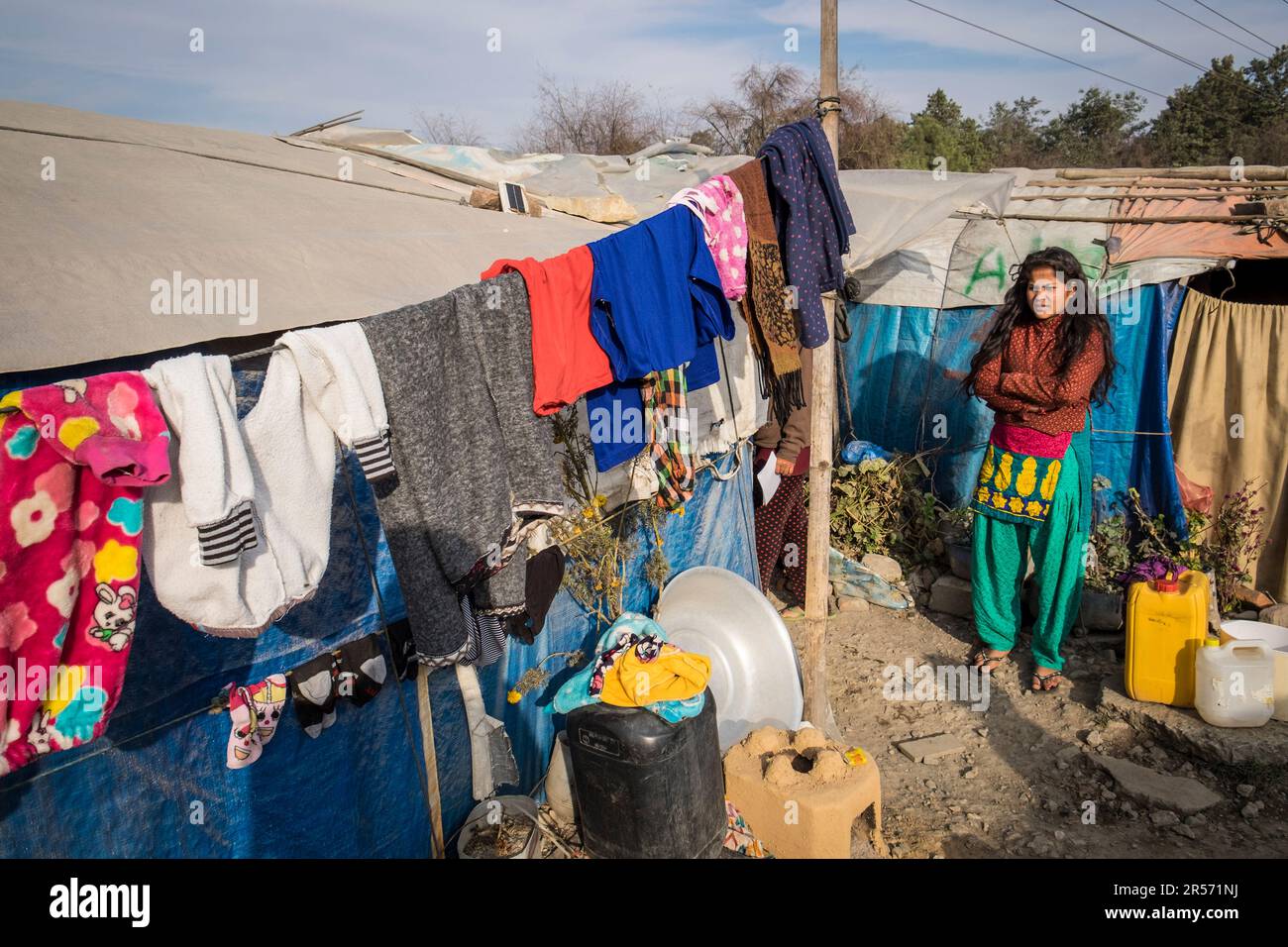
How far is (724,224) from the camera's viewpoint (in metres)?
3.03

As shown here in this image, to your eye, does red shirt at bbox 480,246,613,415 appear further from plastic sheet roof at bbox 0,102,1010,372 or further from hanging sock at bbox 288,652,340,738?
hanging sock at bbox 288,652,340,738

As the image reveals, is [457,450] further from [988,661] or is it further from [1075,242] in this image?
[1075,242]

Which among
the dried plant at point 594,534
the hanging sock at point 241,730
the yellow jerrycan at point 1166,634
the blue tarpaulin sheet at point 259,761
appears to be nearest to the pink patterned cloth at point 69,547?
the blue tarpaulin sheet at point 259,761

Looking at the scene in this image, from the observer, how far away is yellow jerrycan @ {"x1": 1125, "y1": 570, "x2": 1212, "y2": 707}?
182 inches

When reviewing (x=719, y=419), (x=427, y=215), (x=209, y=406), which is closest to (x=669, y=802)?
(x=719, y=419)

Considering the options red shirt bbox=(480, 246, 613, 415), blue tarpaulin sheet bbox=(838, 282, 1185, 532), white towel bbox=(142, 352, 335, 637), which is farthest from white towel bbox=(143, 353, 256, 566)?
blue tarpaulin sheet bbox=(838, 282, 1185, 532)

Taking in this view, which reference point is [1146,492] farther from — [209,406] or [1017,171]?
[209,406]

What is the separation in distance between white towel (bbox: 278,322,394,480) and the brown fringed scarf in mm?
1784

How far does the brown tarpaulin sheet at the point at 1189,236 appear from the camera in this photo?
218 inches

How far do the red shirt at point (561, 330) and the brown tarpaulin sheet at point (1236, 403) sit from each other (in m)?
5.23

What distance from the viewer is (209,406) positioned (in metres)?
1.68

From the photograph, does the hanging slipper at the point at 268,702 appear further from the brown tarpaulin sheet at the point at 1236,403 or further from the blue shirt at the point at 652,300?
the brown tarpaulin sheet at the point at 1236,403

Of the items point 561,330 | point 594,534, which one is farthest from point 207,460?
point 594,534

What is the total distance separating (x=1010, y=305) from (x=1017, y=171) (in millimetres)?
3849
